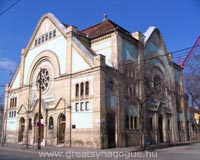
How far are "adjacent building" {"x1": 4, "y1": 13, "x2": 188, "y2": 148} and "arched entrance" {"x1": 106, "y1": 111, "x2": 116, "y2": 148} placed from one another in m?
0.02

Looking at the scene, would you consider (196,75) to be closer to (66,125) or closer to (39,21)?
(66,125)

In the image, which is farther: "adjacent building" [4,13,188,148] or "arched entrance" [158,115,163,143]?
"arched entrance" [158,115,163,143]

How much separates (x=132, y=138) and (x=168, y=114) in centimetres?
1283

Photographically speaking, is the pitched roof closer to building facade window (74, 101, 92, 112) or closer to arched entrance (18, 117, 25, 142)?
building facade window (74, 101, 92, 112)

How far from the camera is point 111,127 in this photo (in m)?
29.4

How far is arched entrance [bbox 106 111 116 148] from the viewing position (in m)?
28.8

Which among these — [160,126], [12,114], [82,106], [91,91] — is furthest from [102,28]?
[12,114]

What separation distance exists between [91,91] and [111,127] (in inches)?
191

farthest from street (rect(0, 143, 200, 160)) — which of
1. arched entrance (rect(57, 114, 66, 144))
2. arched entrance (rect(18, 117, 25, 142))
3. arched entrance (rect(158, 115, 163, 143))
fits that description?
arched entrance (rect(158, 115, 163, 143))

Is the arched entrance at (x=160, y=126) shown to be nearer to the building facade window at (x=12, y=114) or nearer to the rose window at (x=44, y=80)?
the rose window at (x=44, y=80)

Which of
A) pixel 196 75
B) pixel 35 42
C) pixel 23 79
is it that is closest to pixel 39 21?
pixel 35 42

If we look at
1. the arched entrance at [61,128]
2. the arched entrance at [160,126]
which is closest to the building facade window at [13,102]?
the arched entrance at [61,128]

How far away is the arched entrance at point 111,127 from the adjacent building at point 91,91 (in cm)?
2

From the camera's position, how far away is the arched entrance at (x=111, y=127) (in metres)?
28.8
